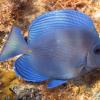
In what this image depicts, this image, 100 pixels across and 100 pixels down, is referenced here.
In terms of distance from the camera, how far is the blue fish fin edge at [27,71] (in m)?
2.12

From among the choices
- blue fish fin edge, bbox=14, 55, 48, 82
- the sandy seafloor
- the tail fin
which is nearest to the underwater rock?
the sandy seafloor

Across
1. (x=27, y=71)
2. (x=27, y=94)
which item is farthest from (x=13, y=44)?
(x=27, y=94)

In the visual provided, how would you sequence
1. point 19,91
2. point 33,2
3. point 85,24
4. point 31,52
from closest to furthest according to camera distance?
1. point 85,24
2. point 31,52
3. point 19,91
4. point 33,2

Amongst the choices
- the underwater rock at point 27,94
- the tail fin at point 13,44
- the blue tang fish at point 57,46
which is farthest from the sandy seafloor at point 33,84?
the tail fin at point 13,44

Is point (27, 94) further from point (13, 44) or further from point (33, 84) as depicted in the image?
point (13, 44)

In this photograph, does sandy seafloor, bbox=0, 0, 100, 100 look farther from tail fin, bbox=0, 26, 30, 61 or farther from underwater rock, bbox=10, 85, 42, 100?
tail fin, bbox=0, 26, 30, 61

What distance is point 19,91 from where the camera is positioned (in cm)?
290

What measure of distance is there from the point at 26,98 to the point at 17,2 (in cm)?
140

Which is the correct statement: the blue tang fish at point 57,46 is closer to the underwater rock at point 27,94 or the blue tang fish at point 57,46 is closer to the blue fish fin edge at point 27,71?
the blue fish fin edge at point 27,71

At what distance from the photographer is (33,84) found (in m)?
2.92

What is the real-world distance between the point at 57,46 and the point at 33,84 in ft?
3.32

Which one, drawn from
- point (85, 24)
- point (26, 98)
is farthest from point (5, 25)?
point (85, 24)

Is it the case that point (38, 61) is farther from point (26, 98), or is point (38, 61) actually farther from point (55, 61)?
point (26, 98)

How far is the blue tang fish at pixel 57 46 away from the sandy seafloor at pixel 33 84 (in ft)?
2.27
